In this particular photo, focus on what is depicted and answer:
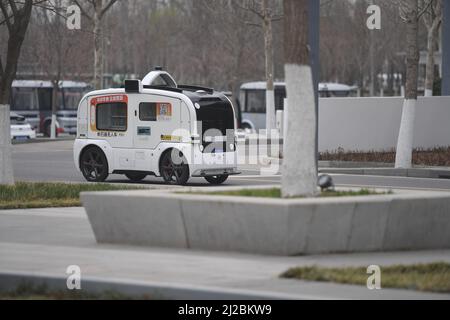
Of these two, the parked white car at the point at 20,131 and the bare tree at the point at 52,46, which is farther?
the bare tree at the point at 52,46

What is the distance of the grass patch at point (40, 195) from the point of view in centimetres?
1777

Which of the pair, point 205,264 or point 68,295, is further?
Result: point 205,264

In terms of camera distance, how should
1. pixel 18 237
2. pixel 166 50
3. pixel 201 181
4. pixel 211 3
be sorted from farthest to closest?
pixel 166 50 < pixel 211 3 < pixel 201 181 < pixel 18 237

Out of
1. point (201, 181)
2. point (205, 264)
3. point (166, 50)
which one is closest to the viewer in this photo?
point (205, 264)

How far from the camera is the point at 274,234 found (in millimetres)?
11773

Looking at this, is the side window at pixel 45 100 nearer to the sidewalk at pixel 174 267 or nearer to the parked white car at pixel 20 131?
the parked white car at pixel 20 131

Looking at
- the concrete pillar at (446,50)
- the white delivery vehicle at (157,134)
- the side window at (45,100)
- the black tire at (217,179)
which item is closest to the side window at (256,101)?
the side window at (45,100)

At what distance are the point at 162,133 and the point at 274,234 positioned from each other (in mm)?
12187

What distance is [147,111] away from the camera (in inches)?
950

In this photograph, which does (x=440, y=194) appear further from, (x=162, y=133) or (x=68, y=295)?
(x=162, y=133)

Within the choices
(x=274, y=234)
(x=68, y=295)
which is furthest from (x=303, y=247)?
(x=68, y=295)

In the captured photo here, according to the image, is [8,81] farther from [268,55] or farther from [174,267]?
[268,55]

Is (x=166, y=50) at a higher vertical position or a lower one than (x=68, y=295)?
higher

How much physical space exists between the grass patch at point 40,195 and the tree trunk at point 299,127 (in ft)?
20.7
